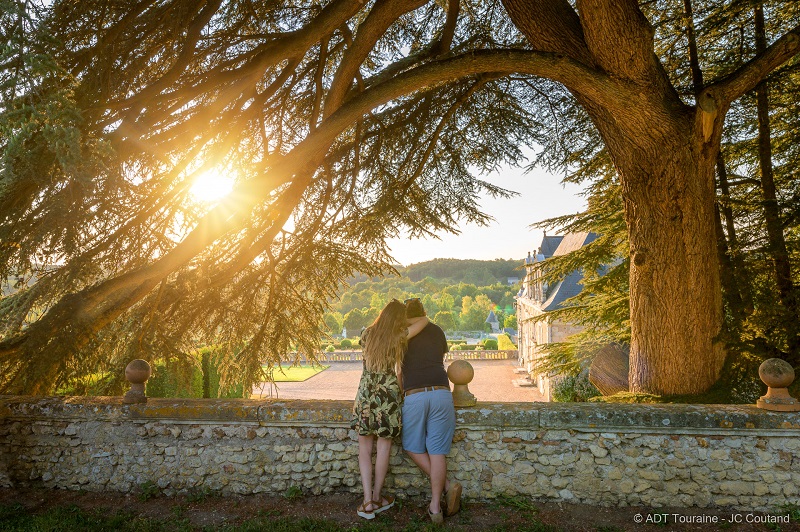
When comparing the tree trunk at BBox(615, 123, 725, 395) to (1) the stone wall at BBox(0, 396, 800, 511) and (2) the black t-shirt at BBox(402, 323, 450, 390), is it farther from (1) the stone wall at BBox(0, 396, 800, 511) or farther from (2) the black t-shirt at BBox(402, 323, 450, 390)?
(2) the black t-shirt at BBox(402, 323, 450, 390)

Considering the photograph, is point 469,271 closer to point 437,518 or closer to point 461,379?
point 461,379

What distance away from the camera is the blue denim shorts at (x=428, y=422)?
3740 mm

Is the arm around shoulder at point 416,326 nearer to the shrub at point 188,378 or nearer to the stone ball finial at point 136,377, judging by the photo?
the stone ball finial at point 136,377

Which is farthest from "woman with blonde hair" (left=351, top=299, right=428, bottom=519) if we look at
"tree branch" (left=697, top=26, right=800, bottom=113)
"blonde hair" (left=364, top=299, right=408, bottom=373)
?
"tree branch" (left=697, top=26, right=800, bottom=113)

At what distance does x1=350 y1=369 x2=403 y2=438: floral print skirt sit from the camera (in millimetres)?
3795

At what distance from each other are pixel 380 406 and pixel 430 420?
391 millimetres

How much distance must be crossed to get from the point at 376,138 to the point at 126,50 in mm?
3332

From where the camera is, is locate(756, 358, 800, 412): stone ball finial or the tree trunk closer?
locate(756, 358, 800, 412): stone ball finial

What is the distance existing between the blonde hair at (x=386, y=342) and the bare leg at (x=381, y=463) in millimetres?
548

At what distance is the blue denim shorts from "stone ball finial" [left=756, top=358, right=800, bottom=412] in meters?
2.42

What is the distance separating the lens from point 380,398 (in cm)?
384

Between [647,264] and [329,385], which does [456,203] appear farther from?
[329,385]

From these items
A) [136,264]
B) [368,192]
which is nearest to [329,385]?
[368,192]

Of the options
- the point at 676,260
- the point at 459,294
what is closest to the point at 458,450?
the point at 676,260
